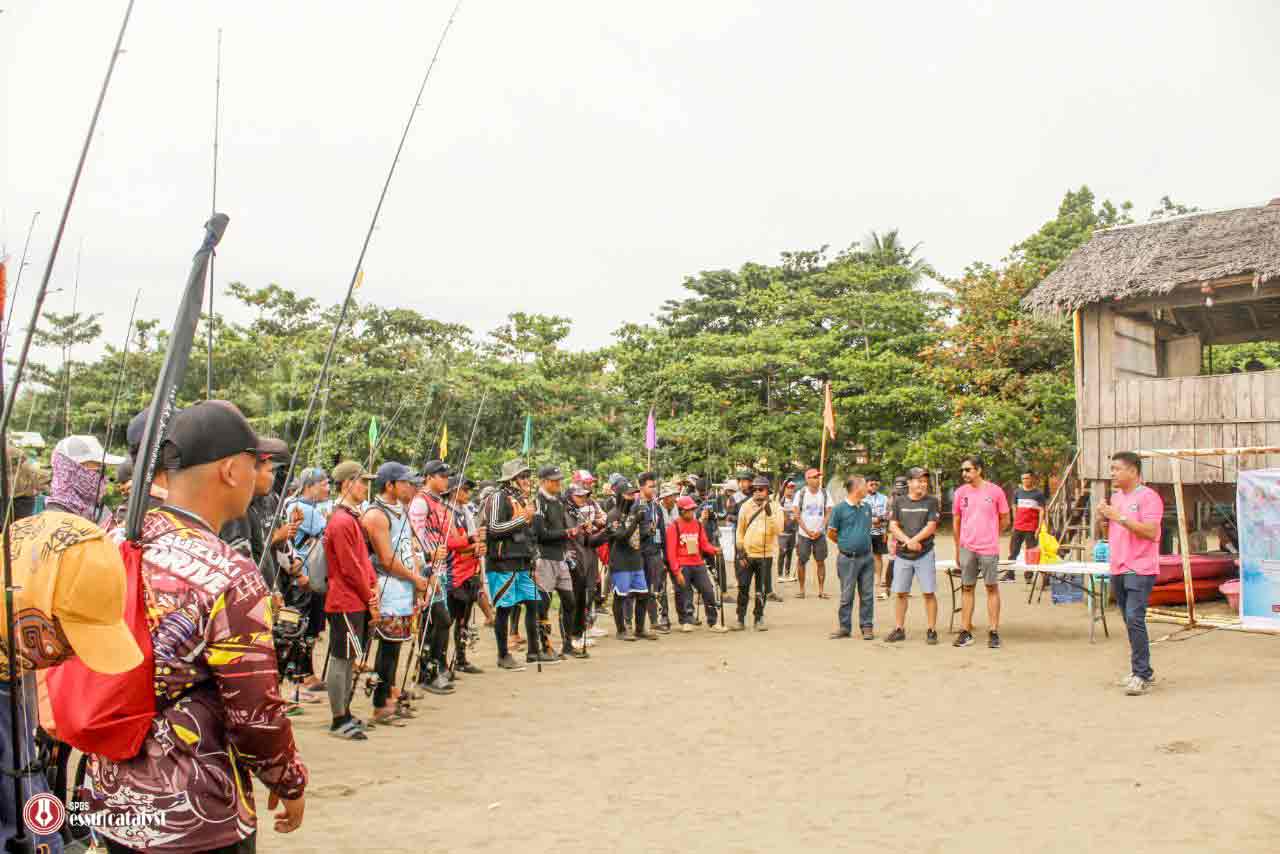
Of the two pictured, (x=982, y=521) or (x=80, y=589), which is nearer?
(x=80, y=589)

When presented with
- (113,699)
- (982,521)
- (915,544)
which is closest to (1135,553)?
(982,521)

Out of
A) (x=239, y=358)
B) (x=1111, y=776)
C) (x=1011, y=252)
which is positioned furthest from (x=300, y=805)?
(x=1011, y=252)

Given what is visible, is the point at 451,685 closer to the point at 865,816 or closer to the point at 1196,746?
the point at 865,816

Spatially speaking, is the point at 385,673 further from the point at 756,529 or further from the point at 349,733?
the point at 756,529

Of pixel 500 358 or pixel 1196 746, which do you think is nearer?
pixel 1196 746

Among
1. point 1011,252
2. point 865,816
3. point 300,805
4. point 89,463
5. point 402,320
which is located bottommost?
point 865,816

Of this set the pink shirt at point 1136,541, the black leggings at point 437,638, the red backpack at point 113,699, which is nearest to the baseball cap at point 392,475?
the black leggings at point 437,638

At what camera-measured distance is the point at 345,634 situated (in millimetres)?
6543

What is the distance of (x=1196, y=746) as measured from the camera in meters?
6.57

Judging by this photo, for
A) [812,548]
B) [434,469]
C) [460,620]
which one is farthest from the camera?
[812,548]

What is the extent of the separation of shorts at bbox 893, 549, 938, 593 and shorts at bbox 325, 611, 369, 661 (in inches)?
257

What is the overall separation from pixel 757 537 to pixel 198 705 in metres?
10.1

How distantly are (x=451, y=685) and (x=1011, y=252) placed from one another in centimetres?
2429

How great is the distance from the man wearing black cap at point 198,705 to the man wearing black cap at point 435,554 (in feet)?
18.6
